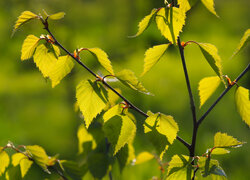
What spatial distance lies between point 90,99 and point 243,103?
461 mm

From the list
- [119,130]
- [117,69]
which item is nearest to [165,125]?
[119,130]

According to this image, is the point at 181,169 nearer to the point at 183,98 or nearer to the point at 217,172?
the point at 217,172

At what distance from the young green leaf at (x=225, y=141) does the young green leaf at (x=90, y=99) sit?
0.35 meters

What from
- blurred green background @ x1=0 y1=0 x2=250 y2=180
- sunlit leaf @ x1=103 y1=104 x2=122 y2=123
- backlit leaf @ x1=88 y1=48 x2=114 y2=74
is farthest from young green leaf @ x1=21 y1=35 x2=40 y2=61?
blurred green background @ x1=0 y1=0 x2=250 y2=180

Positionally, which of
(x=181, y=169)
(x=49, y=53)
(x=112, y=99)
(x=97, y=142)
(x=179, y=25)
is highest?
(x=179, y=25)

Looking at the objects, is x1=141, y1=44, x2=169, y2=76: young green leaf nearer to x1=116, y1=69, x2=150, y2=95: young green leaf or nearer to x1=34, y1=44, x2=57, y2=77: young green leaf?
x1=116, y1=69, x2=150, y2=95: young green leaf

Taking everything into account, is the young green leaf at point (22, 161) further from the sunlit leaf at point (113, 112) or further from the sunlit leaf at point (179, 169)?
the sunlit leaf at point (179, 169)

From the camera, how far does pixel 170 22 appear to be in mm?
944

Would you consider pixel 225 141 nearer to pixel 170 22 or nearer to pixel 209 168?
pixel 209 168

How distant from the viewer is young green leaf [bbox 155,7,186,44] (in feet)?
3.06

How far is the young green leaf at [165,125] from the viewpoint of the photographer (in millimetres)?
964

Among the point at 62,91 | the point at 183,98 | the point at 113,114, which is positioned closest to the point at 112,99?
the point at 113,114

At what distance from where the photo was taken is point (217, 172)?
37.4 inches

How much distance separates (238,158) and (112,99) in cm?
275
